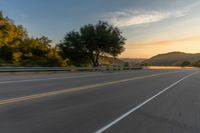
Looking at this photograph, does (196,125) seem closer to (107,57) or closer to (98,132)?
(98,132)

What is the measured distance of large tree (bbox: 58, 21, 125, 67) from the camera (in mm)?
66688

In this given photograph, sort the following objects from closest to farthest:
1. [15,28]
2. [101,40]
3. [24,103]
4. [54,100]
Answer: [24,103]
[54,100]
[15,28]
[101,40]

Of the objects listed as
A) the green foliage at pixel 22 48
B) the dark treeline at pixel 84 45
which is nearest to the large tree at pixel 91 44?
the dark treeline at pixel 84 45

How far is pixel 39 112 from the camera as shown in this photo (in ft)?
31.1

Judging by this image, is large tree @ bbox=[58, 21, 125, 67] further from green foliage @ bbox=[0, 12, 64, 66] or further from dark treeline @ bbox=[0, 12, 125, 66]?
green foliage @ bbox=[0, 12, 64, 66]

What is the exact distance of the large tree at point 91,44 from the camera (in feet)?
219

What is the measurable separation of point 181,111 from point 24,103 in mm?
5159

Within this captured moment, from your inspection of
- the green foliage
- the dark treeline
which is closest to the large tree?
the dark treeline

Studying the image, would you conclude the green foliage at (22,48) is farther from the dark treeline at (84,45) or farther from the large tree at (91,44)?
the large tree at (91,44)

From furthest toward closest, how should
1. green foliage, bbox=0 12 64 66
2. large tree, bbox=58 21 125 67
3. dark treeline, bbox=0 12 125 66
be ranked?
large tree, bbox=58 21 125 67, dark treeline, bbox=0 12 125 66, green foliage, bbox=0 12 64 66

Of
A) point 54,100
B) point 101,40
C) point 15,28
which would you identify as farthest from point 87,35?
point 54,100

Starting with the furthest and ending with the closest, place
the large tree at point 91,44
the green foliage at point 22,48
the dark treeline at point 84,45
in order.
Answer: the large tree at point 91,44, the dark treeline at point 84,45, the green foliage at point 22,48

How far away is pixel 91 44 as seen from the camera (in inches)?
2628

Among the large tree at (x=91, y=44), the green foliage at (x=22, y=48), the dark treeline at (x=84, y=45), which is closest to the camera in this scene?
the green foliage at (x=22, y=48)
